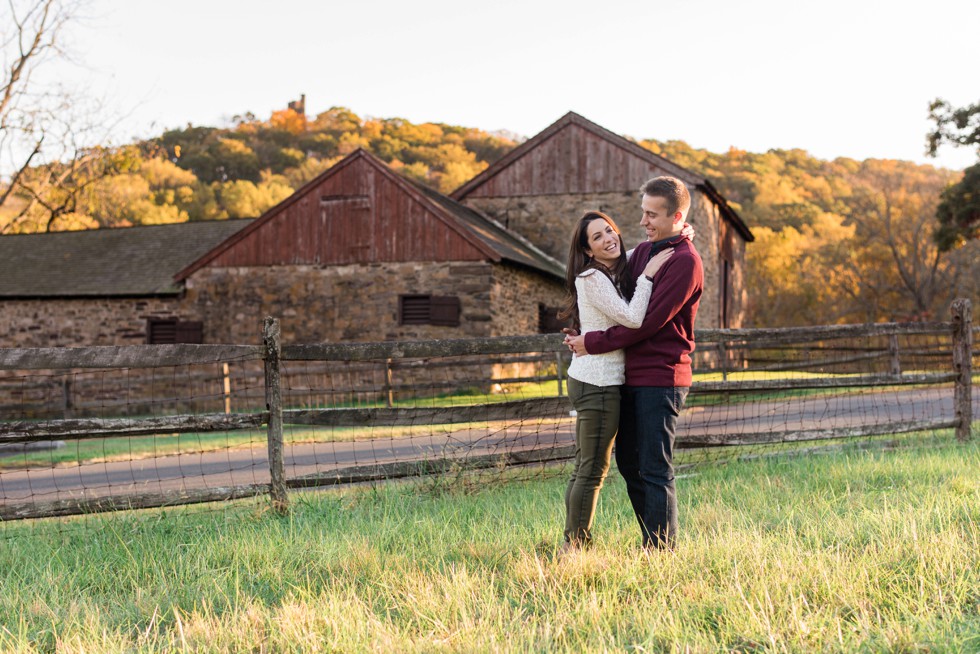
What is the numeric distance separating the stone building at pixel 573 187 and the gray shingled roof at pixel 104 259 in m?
7.99

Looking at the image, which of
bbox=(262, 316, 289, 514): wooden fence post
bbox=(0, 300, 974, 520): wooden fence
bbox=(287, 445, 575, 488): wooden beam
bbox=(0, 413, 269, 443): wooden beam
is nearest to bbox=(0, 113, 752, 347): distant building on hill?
bbox=(0, 300, 974, 520): wooden fence

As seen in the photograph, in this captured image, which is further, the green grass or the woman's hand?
the woman's hand

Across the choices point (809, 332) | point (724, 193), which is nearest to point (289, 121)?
point (724, 193)

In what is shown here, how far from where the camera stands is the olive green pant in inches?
158

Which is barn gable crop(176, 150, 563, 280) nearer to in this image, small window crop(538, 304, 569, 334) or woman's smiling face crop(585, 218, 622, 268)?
small window crop(538, 304, 569, 334)

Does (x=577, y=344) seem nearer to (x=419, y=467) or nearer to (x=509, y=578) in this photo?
(x=509, y=578)

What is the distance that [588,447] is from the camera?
404cm

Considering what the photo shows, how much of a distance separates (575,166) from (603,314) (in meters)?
19.9

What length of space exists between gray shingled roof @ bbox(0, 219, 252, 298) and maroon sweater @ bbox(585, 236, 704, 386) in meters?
18.7

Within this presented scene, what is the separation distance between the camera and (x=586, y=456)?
4.05 meters

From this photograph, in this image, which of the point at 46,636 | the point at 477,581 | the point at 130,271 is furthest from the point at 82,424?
the point at 130,271

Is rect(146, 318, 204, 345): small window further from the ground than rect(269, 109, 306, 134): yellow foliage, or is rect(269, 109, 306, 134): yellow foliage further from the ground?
rect(269, 109, 306, 134): yellow foliage

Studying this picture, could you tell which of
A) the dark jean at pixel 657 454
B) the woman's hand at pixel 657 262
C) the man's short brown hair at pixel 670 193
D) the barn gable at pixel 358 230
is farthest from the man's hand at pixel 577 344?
the barn gable at pixel 358 230

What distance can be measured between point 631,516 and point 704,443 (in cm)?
215
